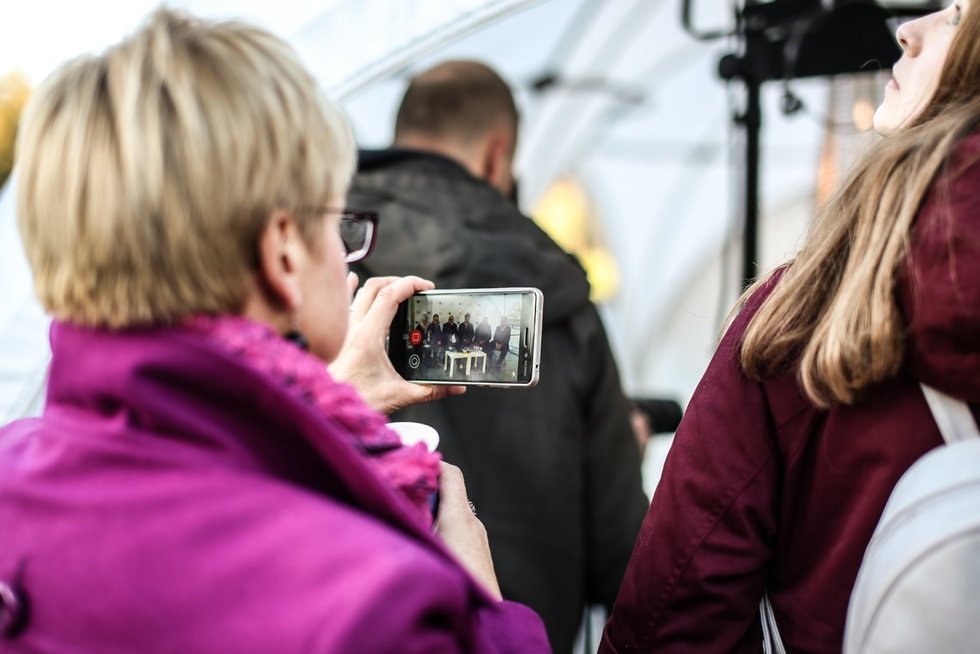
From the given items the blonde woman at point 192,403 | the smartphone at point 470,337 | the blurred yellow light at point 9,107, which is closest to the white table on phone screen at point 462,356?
the smartphone at point 470,337

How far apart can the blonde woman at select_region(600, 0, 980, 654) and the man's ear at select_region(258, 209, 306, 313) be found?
523 mm

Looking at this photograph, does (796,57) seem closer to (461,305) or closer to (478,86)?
(478,86)

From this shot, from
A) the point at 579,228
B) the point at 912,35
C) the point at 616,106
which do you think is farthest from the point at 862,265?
the point at 579,228

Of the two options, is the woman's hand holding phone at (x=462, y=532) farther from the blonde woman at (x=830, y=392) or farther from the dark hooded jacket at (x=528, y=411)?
the dark hooded jacket at (x=528, y=411)

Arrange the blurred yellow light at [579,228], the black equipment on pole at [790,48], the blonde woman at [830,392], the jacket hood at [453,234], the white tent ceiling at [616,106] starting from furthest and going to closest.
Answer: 1. the blurred yellow light at [579,228]
2. the white tent ceiling at [616,106]
3. the black equipment on pole at [790,48]
4. the jacket hood at [453,234]
5. the blonde woman at [830,392]

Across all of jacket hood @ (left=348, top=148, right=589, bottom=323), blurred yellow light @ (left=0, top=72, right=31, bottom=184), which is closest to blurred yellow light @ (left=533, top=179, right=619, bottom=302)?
blurred yellow light @ (left=0, top=72, right=31, bottom=184)

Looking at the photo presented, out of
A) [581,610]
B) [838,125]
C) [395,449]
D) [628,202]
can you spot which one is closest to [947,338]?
[395,449]

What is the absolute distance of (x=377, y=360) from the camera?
1.37 meters

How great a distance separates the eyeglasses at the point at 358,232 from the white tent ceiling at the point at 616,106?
28 cm

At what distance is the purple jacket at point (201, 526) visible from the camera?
76 cm

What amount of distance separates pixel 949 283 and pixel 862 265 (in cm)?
11

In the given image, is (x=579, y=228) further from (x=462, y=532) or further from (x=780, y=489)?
(x=462, y=532)

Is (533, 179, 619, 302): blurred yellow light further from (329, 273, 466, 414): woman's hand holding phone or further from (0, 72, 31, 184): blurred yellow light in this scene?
(329, 273, 466, 414): woman's hand holding phone

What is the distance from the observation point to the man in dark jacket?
1.99m
